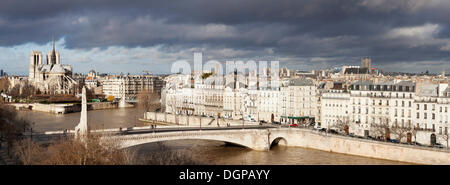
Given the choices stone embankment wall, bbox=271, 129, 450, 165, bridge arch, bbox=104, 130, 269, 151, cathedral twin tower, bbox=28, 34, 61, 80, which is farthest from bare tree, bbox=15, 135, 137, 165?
cathedral twin tower, bbox=28, 34, 61, 80

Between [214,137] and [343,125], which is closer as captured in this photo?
[214,137]

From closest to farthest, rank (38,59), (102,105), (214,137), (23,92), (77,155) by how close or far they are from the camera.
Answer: (77,155), (214,137), (102,105), (23,92), (38,59)

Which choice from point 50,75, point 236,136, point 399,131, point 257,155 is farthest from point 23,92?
point 399,131

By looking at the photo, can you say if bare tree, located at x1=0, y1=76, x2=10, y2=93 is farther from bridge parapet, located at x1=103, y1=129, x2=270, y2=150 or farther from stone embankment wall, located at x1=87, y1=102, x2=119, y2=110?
bridge parapet, located at x1=103, y1=129, x2=270, y2=150

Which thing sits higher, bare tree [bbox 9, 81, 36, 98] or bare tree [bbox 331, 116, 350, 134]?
bare tree [bbox 9, 81, 36, 98]

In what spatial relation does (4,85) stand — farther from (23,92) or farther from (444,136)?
(444,136)

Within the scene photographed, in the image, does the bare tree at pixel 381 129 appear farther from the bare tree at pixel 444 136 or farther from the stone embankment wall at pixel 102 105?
the stone embankment wall at pixel 102 105

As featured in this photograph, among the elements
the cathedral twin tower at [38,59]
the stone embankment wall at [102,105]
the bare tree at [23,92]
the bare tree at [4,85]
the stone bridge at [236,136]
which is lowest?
the stone bridge at [236,136]

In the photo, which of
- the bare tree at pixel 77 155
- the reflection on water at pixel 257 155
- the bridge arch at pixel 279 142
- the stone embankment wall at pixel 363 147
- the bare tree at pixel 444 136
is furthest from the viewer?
the bridge arch at pixel 279 142

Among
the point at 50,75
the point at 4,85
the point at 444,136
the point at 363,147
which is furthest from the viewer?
the point at 50,75

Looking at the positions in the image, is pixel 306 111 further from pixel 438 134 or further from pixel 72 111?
pixel 72 111

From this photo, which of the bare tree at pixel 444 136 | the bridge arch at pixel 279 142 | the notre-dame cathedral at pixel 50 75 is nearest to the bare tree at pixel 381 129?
the bare tree at pixel 444 136

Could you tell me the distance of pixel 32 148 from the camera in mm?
23500
